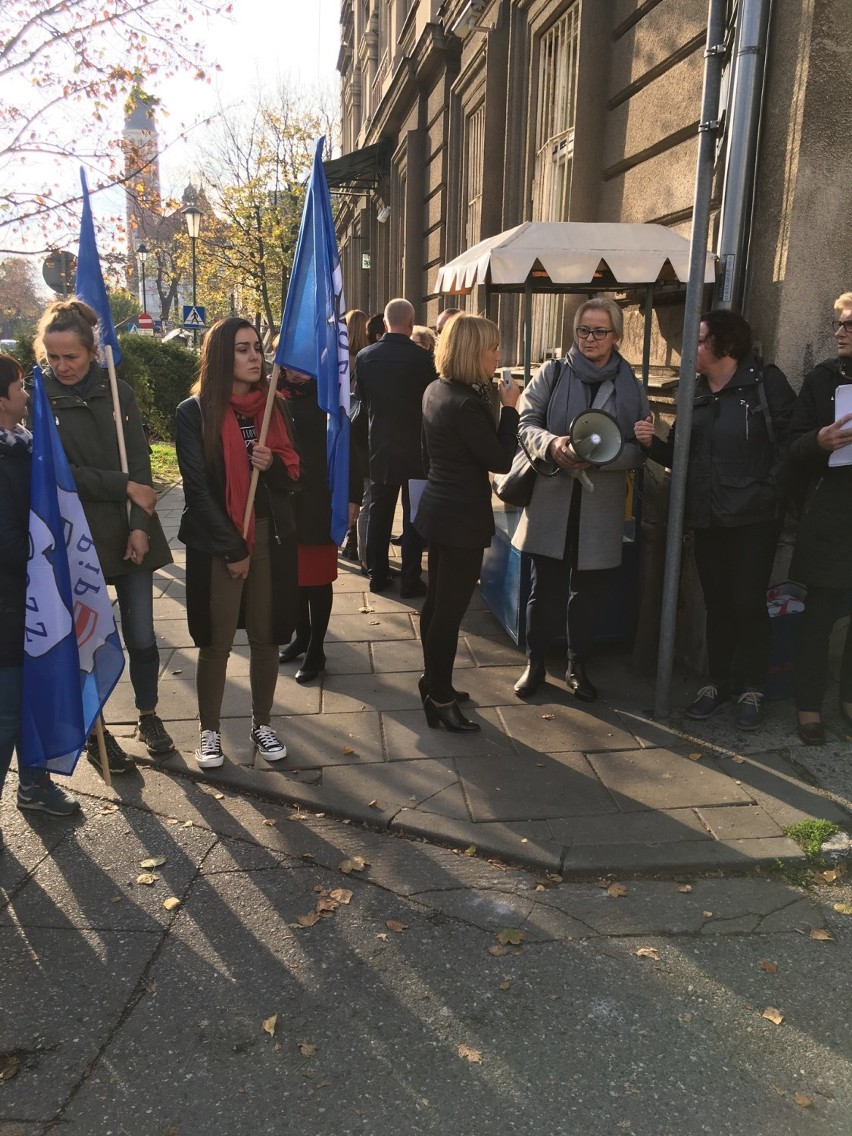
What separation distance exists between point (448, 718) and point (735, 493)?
1.77 meters

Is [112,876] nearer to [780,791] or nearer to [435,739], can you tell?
[435,739]

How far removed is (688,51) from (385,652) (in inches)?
165

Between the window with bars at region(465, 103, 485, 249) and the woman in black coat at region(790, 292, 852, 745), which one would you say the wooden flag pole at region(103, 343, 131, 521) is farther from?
the window with bars at region(465, 103, 485, 249)

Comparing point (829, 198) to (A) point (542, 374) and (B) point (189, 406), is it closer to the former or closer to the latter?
(A) point (542, 374)

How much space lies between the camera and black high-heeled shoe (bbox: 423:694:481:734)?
171 inches

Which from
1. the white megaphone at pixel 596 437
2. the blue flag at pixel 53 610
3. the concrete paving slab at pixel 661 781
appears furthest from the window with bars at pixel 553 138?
the blue flag at pixel 53 610

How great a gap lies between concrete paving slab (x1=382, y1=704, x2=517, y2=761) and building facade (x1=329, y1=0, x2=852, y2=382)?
2.43 meters

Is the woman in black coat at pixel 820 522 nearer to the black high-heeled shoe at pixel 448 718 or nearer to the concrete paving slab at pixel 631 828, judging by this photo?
the concrete paving slab at pixel 631 828

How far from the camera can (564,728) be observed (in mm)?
4371

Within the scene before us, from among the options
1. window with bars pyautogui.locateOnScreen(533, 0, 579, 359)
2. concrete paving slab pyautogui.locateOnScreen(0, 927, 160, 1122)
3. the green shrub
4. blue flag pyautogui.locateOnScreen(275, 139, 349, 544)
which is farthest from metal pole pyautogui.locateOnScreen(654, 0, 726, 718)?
the green shrub

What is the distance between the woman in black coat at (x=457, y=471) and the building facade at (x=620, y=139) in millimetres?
1642

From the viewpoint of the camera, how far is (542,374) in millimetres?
4449

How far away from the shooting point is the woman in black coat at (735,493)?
4094mm

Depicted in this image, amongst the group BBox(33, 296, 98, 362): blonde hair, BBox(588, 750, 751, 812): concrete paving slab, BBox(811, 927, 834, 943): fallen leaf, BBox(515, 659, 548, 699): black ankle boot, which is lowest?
BBox(811, 927, 834, 943): fallen leaf
